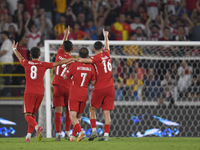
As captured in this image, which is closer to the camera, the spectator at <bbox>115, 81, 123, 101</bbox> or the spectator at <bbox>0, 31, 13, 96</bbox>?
the spectator at <bbox>115, 81, 123, 101</bbox>

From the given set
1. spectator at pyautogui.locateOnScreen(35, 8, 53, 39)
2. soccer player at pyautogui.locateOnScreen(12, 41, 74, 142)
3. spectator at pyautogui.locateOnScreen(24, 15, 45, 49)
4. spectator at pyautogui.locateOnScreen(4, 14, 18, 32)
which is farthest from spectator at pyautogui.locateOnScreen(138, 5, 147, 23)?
soccer player at pyautogui.locateOnScreen(12, 41, 74, 142)

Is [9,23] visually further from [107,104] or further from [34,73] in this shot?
[107,104]

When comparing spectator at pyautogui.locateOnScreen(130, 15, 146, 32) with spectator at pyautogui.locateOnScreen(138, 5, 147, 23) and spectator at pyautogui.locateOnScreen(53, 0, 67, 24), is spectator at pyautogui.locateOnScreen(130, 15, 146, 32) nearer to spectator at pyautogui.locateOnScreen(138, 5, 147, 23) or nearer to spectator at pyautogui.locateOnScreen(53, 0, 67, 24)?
spectator at pyautogui.locateOnScreen(138, 5, 147, 23)

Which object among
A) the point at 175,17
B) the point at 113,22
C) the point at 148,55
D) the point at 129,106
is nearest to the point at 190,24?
the point at 175,17

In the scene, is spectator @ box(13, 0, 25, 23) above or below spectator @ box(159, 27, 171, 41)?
above

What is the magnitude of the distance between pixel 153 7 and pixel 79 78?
6.01 meters

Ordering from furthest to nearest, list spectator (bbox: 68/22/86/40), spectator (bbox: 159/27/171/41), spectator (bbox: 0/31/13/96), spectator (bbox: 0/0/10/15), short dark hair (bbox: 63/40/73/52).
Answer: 1. spectator (bbox: 0/0/10/15)
2. spectator (bbox: 68/22/86/40)
3. spectator (bbox: 159/27/171/41)
4. spectator (bbox: 0/31/13/96)
5. short dark hair (bbox: 63/40/73/52)

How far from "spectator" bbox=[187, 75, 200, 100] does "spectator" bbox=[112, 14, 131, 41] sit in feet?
9.18

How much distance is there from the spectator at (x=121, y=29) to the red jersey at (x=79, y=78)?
15.0ft

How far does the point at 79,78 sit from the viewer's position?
16.1ft

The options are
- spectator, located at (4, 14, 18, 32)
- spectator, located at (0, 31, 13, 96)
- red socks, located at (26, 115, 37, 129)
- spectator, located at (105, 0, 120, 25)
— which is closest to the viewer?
red socks, located at (26, 115, 37, 129)

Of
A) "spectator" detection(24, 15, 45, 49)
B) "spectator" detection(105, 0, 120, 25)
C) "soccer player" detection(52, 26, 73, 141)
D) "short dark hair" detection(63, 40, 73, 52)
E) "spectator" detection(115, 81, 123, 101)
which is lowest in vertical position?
"spectator" detection(115, 81, 123, 101)

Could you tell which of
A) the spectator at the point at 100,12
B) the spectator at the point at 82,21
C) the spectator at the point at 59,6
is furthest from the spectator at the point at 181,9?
the spectator at the point at 59,6

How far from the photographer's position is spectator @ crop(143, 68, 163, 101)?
6.96m
